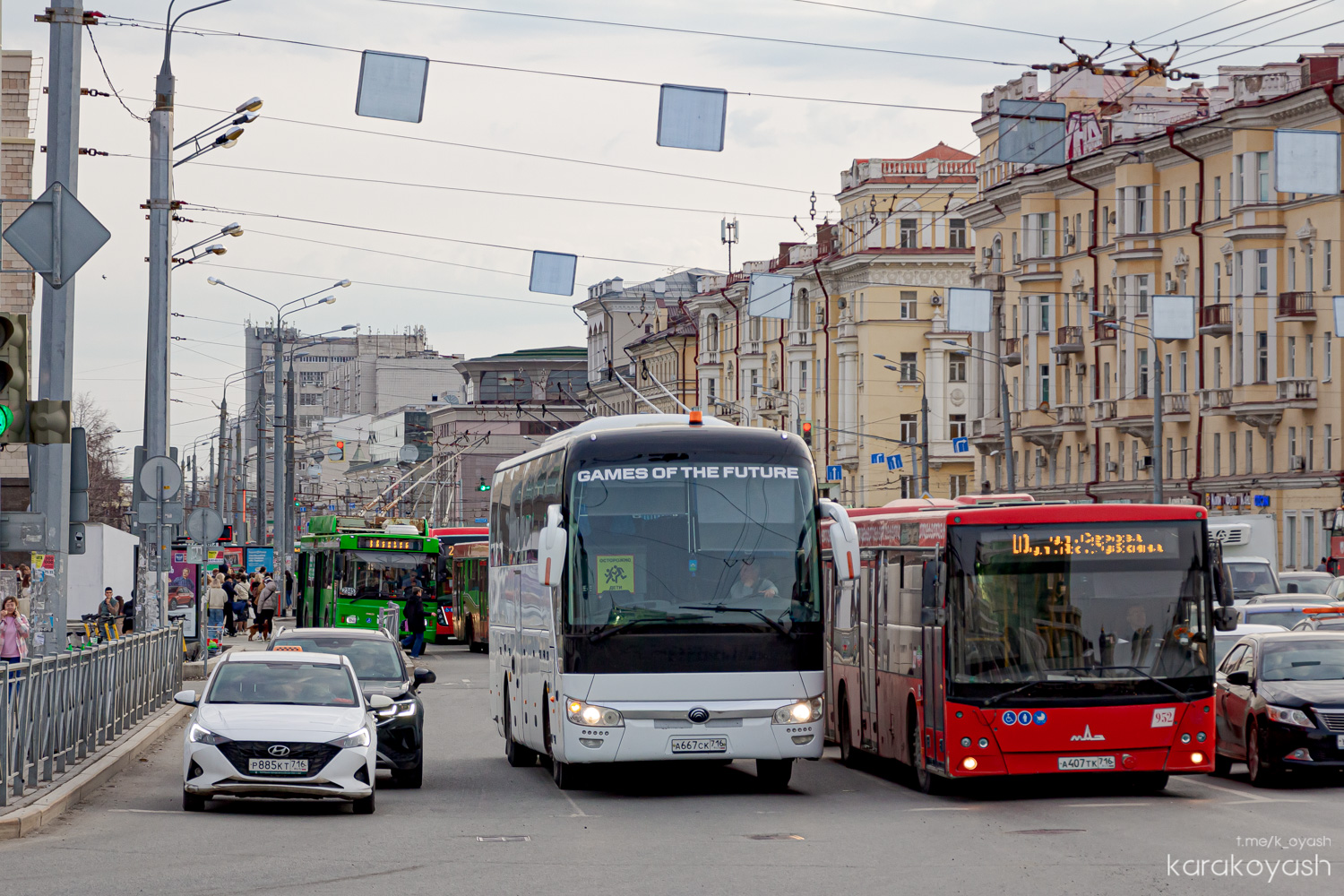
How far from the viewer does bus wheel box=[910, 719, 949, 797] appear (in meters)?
18.0

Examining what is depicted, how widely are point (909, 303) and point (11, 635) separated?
7487cm

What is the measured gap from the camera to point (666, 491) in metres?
18.0

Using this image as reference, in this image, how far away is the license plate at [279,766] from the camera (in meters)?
16.4

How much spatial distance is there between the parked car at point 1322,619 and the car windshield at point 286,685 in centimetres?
1265

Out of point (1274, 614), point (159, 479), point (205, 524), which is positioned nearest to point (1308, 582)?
point (1274, 614)

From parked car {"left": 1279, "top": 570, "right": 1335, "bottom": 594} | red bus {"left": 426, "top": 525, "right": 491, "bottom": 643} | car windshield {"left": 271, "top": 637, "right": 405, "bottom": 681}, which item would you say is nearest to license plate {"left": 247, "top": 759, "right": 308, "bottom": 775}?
car windshield {"left": 271, "top": 637, "right": 405, "bottom": 681}

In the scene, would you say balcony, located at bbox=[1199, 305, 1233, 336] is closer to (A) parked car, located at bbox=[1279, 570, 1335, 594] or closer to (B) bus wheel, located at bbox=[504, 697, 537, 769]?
(A) parked car, located at bbox=[1279, 570, 1335, 594]

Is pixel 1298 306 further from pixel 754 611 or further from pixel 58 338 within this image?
pixel 58 338

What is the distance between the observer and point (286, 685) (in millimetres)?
17516

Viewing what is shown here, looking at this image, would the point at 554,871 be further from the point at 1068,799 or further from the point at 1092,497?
the point at 1092,497

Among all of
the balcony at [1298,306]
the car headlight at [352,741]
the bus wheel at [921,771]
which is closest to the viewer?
the car headlight at [352,741]

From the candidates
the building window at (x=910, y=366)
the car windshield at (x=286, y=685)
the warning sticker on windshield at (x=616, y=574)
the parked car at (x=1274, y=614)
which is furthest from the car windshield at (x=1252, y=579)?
the building window at (x=910, y=366)

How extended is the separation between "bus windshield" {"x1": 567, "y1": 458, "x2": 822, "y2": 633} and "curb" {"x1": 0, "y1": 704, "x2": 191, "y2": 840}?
4378 millimetres

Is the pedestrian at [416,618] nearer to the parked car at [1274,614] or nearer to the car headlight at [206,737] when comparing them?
the parked car at [1274,614]
